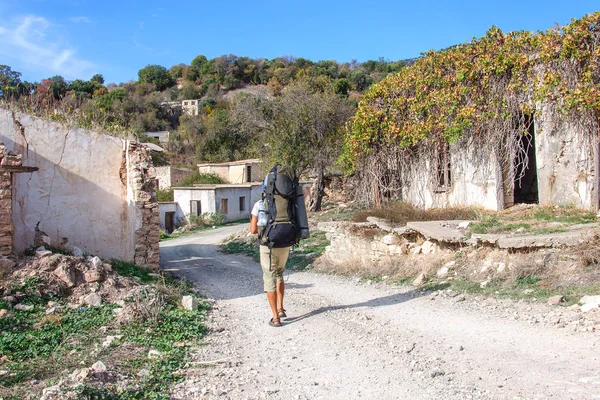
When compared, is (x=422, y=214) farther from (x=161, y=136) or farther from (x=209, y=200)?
(x=161, y=136)

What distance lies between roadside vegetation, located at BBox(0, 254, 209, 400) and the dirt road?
1.01 feet

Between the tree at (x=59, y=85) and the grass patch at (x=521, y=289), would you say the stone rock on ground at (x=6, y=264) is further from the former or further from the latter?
the tree at (x=59, y=85)

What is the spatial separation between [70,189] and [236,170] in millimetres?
30500

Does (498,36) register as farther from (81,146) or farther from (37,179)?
(37,179)

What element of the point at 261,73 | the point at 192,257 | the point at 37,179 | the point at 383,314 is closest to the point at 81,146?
the point at 37,179

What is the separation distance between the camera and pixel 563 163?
10.5 m

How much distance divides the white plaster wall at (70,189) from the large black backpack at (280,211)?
18.1ft

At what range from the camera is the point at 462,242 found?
8.34m

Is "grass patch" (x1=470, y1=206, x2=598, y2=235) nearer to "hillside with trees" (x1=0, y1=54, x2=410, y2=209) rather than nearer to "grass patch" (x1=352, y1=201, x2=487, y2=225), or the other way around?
"grass patch" (x1=352, y1=201, x2=487, y2=225)

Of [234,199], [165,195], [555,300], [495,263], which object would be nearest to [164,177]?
[165,195]

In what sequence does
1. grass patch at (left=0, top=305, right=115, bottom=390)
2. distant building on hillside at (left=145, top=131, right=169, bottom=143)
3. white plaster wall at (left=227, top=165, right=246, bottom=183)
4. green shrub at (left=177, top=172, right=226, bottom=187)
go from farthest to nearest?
distant building on hillside at (left=145, top=131, right=169, bottom=143), white plaster wall at (left=227, top=165, right=246, bottom=183), green shrub at (left=177, top=172, right=226, bottom=187), grass patch at (left=0, top=305, right=115, bottom=390)

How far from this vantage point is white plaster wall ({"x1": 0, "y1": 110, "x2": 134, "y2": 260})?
9.51 meters

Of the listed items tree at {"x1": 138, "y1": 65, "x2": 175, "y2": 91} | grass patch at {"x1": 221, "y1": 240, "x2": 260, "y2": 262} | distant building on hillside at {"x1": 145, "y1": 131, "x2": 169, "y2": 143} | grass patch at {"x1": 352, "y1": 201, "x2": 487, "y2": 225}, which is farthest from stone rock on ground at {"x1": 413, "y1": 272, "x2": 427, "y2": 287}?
tree at {"x1": 138, "y1": 65, "x2": 175, "y2": 91}

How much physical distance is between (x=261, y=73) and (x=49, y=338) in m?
71.8
